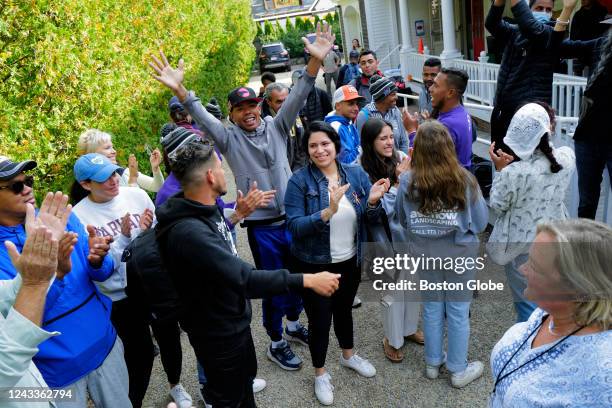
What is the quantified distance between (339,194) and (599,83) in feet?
7.66

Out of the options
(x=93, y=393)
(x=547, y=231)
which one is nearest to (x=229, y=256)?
(x=93, y=393)

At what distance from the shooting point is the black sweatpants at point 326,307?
316cm

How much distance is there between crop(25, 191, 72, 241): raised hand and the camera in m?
1.78

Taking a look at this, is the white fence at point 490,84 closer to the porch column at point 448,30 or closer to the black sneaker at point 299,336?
the porch column at point 448,30

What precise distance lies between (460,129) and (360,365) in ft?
6.92

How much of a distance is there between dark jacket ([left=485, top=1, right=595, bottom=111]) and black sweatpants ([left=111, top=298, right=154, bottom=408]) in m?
3.57

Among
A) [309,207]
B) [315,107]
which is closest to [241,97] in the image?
[309,207]

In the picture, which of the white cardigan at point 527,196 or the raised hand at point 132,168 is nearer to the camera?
the white cardigan at point 527,196

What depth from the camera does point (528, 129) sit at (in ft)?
9.06

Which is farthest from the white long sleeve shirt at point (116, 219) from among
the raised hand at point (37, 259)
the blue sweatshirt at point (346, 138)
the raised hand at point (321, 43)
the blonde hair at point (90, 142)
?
the blue sweatshirt at point (346, 138)

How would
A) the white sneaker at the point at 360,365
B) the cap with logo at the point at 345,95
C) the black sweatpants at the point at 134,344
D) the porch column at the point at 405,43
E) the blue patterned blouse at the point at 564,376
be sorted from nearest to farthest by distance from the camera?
the blue patterned blouse at the point at 564,376 < the black sweatpants at the point at 134,344 < the white sneaker at the point at 360,365 < the cap with logo at the point at 345,95 < the porch column at the point at 405,43

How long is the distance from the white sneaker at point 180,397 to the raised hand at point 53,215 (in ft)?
6.65

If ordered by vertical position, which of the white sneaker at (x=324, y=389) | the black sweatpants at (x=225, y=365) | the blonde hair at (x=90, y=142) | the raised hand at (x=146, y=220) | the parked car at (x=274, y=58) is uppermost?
the blonde hair at (x=90, y=142)

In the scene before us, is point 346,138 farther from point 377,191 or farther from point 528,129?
point 528,129
